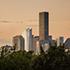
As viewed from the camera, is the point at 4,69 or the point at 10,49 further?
the point at 10,49

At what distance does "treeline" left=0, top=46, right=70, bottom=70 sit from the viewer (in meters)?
23.2

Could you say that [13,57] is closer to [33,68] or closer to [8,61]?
[8,61]

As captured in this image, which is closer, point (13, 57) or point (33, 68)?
point (33, 68)

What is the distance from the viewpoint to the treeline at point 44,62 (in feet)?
76.0

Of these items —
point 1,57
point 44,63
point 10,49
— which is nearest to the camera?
point 44,63

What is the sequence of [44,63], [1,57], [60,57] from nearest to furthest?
[44,63] → [60,57] → [1,57]

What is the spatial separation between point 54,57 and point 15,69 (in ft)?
8.98

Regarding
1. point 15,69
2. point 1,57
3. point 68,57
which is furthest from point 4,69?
point 68,57

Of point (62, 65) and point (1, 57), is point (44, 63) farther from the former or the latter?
point (1, 57)

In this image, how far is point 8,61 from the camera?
25375 mm

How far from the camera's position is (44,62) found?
23141 mm

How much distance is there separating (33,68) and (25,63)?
88.6 inches

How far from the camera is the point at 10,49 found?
28562mm

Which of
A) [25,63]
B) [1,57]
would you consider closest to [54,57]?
[25,63]
